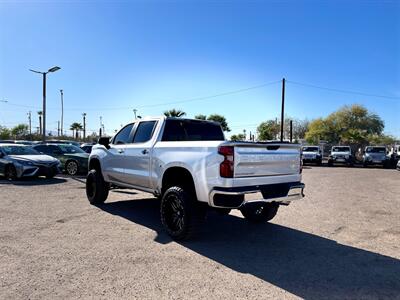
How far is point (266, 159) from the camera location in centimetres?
529

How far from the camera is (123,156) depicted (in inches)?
287

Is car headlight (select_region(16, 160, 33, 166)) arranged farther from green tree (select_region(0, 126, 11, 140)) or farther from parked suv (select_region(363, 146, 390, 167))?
green tree (select_region(0, 126, 11, 140))

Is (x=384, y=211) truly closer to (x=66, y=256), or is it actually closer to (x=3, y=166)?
(x=66, y=256)

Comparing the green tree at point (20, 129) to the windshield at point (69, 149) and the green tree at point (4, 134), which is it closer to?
the green tree at point (4, 134)

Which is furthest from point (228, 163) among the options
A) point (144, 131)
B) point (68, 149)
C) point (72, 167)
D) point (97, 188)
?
point (68, 149)

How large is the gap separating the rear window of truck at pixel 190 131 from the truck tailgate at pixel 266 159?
185cm

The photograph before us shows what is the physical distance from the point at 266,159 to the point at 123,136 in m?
3.62

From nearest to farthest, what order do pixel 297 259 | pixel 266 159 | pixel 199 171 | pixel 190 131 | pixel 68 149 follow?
pixel 297 259, pixel 199 171, pixel 266 159, pixel 190 131, pixel 68 149

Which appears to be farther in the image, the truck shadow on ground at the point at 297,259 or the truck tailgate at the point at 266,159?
the truck tailgate at the point at 266,159

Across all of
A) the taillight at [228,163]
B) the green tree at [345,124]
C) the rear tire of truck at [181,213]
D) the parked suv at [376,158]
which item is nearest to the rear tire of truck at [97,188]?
the rear tire of truck at [181,213]

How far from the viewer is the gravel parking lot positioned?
3.77m

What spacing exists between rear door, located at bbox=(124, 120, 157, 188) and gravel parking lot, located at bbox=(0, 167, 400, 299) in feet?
2.81

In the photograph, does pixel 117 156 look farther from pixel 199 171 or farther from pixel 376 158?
pixel 376 158

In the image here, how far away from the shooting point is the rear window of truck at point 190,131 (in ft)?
21.5
